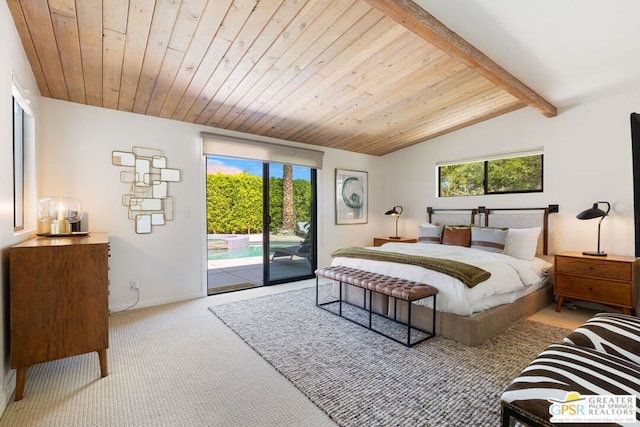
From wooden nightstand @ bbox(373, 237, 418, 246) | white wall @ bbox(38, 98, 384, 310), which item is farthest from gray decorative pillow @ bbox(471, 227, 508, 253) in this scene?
white wall @ bbox(38, 98, 384, 310)

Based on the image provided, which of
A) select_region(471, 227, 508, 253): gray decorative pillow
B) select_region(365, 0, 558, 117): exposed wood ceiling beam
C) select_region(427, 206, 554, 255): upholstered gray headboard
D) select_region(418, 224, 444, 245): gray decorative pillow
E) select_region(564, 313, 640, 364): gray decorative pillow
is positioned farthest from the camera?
select_region(418, 224, 444, 245): gray decorative pillow

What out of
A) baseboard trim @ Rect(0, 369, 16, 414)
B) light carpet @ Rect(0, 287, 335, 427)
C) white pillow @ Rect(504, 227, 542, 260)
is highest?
white pillow @ Rect(504, 227, 542, 260)

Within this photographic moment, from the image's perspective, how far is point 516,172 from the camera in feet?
14.1

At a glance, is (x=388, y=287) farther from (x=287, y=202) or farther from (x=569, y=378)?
(x=287, y=202)

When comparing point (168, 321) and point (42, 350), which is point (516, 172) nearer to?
point (168, 321)

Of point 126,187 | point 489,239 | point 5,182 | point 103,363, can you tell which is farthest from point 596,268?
point 126,187

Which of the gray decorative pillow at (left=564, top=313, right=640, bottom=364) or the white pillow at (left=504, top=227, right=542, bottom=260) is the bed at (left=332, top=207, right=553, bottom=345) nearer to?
the white pillow at (left=504, top=227, right=542, bottom=260)

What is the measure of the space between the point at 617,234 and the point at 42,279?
17.4 ft

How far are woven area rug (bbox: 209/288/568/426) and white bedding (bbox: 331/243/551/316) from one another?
0.31 m

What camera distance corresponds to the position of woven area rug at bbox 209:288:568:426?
5.58 ft

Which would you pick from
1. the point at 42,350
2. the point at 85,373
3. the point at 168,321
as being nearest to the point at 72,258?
the point at 42,350

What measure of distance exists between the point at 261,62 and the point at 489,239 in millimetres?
3365

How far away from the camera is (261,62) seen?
2.65 metres

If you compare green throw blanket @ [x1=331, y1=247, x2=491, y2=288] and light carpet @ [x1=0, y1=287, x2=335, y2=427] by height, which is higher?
green throw blanket @ [x1=331, y1=247, x2=491, y2=288]
